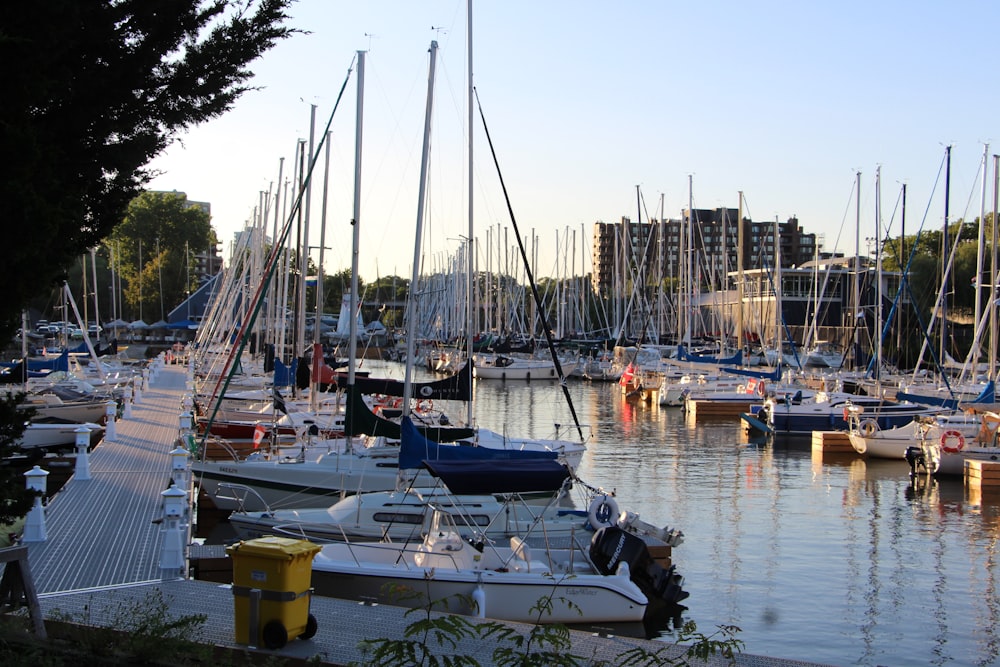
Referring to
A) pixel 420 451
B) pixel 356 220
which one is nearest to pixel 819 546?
pixel 420 451

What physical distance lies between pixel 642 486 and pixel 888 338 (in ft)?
164

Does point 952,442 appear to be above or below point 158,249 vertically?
below

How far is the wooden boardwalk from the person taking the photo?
1072 centimetres

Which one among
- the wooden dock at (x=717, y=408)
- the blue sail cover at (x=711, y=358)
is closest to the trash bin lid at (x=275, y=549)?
the wooden dock at (x=717, y=408)

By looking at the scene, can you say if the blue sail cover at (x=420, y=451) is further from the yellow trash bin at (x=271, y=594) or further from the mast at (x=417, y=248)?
the yellow trash bin at (x=271, y=594)

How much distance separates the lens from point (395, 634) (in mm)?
11234

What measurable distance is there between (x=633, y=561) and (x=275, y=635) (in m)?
A: 8.31

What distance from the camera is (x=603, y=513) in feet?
62.5

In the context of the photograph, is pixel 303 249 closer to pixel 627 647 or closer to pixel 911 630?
pixel 911 630

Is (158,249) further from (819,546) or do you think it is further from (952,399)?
(819,546)

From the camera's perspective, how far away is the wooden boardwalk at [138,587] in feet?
35.2

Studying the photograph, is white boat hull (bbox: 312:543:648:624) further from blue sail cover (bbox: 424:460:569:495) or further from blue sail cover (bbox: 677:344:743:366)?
blue sail cover (bbox: 677:344:743:366)

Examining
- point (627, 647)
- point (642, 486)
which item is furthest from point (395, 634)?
point (642, 486)

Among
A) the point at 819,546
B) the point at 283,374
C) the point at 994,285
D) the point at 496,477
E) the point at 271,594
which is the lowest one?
the point at 819,546
